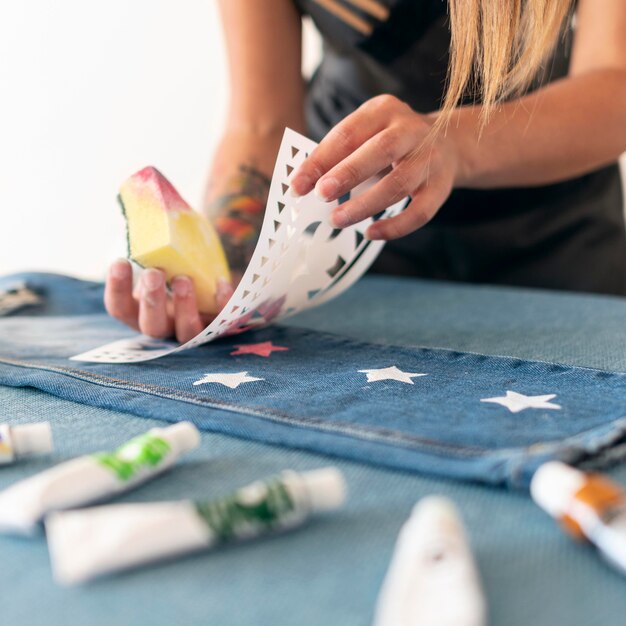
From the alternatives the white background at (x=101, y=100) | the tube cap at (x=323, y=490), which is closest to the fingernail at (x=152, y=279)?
the tube cap at (x=323, y=490)

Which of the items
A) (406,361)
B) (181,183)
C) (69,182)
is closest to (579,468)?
(406,361)

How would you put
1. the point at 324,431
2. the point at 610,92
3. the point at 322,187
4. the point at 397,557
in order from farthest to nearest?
the point at 610,92 < the point at 322,187 < the point at 324,431 < the point at 397,557

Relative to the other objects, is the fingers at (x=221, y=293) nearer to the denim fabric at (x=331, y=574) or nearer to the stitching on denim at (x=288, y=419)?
Answer: the stitching on denim at (x=288, y=419)

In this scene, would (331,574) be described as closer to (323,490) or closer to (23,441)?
(323,490)

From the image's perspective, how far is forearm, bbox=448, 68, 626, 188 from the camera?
0.76 m

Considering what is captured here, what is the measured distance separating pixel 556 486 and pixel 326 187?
309 mm

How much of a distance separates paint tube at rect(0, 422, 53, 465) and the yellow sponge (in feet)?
0.74

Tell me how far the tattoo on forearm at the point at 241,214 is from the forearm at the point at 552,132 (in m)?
0.26

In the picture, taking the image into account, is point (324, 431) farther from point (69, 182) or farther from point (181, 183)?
point (69, 182)

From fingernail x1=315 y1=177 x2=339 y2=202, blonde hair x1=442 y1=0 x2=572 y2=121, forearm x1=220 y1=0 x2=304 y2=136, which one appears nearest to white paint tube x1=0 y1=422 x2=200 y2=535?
fingernail x1=315 y1=177 x2=339 y2=202

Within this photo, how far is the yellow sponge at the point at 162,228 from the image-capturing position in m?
0.63

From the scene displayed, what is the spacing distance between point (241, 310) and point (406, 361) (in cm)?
14

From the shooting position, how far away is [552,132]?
0.80 m

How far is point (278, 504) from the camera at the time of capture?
349mm
